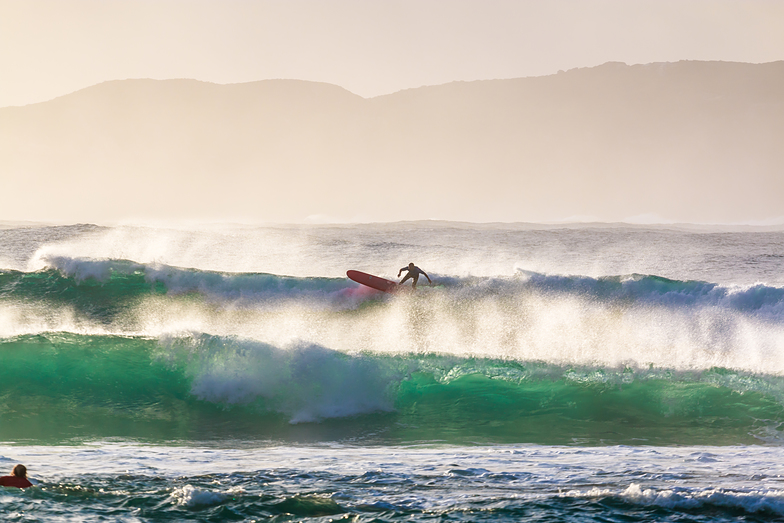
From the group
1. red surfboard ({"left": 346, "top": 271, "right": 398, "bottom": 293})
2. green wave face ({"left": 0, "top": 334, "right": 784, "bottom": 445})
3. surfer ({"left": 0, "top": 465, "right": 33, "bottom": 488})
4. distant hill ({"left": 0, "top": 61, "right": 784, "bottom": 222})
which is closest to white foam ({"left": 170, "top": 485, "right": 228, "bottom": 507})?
surfer ({"left": 0, "top": 465, "right": 33, "bottom": 488})

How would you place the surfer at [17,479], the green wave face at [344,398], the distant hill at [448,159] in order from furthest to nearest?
the distant hill at [448,159]
the green wave face at [344,398]
the surfer at [17,479]

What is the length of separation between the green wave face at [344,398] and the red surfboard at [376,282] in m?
3.81

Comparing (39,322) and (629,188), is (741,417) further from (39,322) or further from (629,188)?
(629,188)

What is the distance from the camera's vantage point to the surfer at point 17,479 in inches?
251

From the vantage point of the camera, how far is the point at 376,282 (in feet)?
53.3

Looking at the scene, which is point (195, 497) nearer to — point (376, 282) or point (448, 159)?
point (376, 282)

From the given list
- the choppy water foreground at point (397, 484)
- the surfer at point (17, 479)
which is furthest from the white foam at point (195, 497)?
the surfer at point (17, 479)

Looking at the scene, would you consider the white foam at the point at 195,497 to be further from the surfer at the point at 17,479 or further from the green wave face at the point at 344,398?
the green wave face at the point at 344,398

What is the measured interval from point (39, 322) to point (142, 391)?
514 cm

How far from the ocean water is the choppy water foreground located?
29 mm

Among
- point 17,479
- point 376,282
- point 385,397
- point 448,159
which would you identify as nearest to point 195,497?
point 17,479

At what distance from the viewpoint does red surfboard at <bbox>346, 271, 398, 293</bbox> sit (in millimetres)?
16078

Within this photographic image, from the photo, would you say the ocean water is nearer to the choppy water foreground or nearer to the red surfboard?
the choppy water foreground

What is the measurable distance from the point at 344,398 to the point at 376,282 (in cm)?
586
